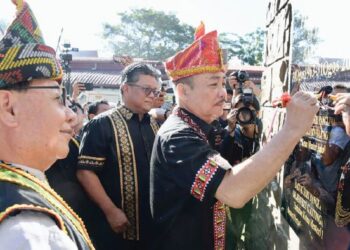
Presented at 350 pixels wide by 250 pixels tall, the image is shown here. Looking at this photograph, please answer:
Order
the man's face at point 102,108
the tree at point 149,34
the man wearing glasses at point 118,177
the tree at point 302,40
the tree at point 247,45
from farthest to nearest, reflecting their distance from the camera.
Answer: the tree at point 149,34, the tree at point 247,45, the man's face at point 102,108, the man wearing glasses at point 118,177, the tree at point 302,40

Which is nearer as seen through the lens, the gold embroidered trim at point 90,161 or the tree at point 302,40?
the tree at point 302,40

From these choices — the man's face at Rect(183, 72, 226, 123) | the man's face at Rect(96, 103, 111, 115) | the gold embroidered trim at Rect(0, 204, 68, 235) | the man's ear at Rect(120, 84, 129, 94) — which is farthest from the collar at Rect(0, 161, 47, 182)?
the man's face at Rect(96, 103, 111, 115)

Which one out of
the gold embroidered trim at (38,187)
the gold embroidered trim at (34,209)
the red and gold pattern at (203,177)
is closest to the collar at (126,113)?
the red and gold pattern at (203,177)

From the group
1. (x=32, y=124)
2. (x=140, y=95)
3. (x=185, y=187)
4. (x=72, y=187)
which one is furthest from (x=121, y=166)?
(x=32, y=124)

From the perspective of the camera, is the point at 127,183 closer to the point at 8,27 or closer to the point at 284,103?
the point at 284,103

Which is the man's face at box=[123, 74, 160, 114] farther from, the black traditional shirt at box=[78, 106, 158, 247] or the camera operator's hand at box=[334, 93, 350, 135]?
the camera operator's hand at box=[334, 93, 350, 135]

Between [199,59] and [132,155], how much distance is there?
1048 millimetres

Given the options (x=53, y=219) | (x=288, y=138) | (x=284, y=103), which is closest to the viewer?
(x=53, y=219)

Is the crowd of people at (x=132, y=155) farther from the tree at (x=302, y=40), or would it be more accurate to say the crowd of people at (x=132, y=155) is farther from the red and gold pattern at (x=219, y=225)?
Answer: the tree at (x=302, y=40)

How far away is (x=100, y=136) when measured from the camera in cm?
271

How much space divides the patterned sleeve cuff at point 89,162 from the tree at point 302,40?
151 cm

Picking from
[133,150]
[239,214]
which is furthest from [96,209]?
[239,214]

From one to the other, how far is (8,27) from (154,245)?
4.69ft

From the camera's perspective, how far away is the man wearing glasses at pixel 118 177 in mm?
→ 2637
